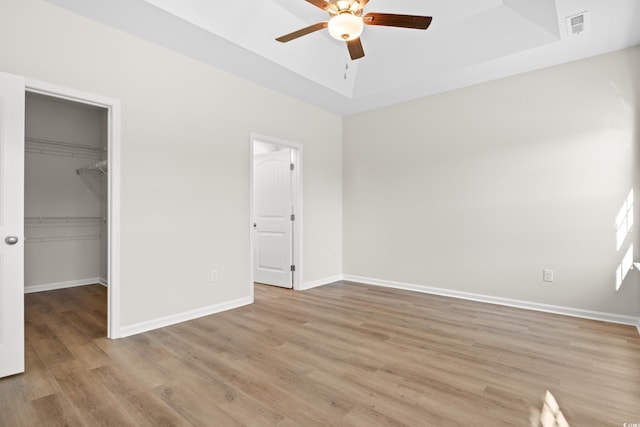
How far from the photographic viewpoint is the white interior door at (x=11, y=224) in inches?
89.4

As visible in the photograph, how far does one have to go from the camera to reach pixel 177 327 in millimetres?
3328

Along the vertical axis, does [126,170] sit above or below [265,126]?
below

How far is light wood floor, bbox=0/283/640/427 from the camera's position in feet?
6.21

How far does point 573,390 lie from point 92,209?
253 inches

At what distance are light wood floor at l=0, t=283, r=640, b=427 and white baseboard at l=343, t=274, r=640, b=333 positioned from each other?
0.15m

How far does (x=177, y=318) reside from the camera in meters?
3.47

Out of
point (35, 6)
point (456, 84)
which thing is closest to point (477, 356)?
point (456, 84)

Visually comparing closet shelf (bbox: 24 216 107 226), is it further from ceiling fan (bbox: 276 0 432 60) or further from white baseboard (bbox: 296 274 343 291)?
ceiling fan (bbox: 276 0 432 60)

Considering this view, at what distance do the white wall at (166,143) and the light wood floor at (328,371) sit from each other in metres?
0.50

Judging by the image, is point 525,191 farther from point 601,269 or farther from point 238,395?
point 238,395

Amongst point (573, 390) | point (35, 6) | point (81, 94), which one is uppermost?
point (35, 6)

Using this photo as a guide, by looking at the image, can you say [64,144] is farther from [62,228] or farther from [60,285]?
[60,285]

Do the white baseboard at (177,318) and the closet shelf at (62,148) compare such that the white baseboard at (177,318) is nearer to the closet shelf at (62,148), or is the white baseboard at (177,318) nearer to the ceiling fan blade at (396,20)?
the ceiling fan blade at (396,20)

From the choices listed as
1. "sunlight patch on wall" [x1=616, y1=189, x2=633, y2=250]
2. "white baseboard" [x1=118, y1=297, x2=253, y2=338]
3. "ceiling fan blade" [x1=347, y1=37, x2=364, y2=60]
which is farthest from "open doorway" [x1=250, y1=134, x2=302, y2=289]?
"sunlight patch on wall" [x1=616, y1=189, x2=633, y2=250]
